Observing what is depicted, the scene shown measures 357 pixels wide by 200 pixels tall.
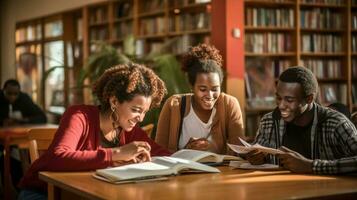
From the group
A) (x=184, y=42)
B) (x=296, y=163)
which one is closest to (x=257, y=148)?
(x=296, y=163)

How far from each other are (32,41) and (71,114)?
8100mm

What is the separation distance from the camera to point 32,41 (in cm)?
1010

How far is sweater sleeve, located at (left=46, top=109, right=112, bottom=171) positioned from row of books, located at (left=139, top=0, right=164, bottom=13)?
4.63 metres

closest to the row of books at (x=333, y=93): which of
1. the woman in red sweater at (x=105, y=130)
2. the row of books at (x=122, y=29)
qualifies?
the row of books at (x=122, y=29)

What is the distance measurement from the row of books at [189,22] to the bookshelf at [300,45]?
45 centimetres

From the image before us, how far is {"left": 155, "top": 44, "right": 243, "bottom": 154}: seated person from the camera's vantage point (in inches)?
119

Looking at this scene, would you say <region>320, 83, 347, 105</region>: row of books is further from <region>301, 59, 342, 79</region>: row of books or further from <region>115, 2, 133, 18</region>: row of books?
<region>115, 2, 133, 18</region>: row of books

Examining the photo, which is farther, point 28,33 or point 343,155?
point 28,33

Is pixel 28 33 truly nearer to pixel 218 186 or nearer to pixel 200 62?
pixel 200 62

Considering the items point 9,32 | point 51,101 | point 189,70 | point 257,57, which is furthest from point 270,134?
point 9,32

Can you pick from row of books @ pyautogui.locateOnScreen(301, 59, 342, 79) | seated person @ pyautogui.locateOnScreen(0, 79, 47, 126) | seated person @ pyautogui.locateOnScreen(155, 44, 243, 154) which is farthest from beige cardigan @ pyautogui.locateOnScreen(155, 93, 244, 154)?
row of books @ pyautogui.locateOnScreen(301, 59, 342, 79)

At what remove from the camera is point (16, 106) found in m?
5.98

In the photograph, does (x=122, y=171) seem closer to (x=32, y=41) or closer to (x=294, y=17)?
(x=294, y=17)

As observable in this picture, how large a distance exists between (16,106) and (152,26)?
2.01 m
